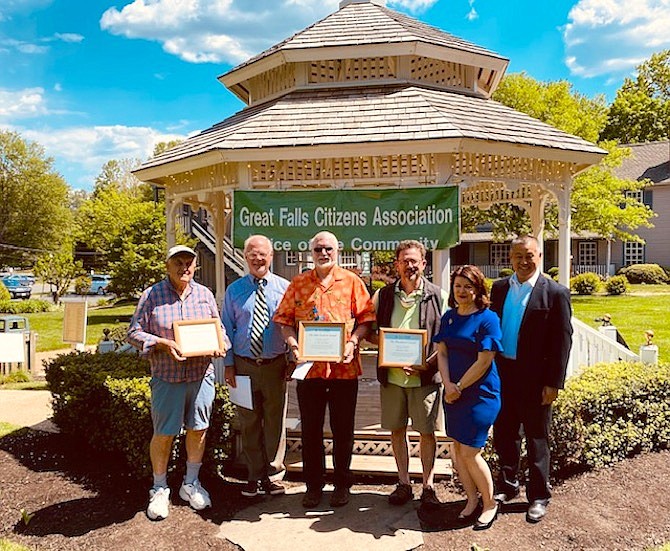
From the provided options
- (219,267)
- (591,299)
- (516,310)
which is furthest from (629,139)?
(516,310)

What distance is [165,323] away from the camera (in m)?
4.28

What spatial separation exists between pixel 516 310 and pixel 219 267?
6.72 meters

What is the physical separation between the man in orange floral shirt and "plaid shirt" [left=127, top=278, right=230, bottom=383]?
653 mm

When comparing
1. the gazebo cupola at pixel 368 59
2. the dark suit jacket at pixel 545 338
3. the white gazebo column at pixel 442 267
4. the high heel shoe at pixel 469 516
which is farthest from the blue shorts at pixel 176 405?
the gazebo cupola at pixel 368 59

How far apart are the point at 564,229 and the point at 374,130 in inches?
115

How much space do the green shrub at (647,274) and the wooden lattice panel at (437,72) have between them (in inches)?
1006

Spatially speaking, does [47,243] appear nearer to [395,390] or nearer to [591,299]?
[591,299]

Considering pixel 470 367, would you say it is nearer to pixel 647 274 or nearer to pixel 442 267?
pixel 442 267

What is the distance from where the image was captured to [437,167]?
618 centimetres

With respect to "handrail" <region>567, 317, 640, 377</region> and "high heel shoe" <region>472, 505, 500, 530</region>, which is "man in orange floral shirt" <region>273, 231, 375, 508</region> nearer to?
"high heel shoe" <region>472, 505, 500, 530</region>

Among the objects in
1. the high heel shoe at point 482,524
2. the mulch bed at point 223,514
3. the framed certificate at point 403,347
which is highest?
the framed certificate at point 403,347

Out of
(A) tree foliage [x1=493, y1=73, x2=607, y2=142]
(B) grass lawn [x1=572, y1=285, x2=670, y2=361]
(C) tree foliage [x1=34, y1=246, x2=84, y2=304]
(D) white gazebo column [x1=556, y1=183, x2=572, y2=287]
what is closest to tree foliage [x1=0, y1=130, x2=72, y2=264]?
(C) tree foliage [x1=34, y1=246, x2=84, y2=304]

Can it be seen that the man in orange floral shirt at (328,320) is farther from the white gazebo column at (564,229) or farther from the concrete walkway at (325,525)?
the white gazebo column at (564,229)

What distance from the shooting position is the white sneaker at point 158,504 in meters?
4.43
